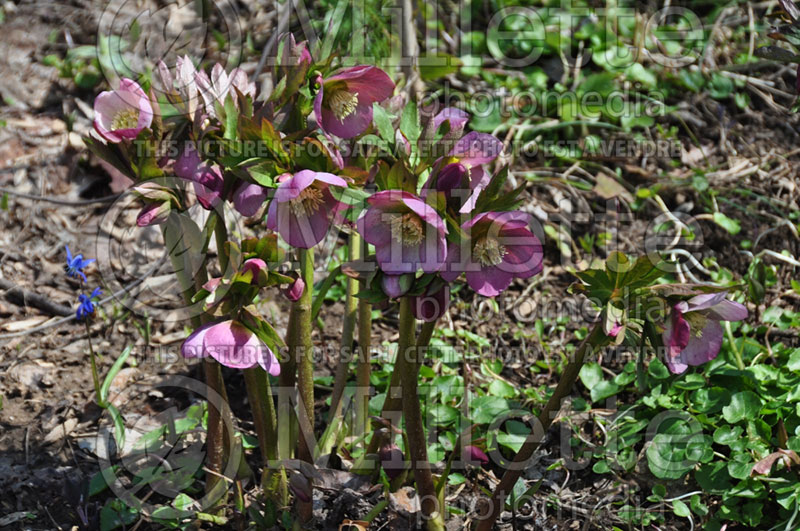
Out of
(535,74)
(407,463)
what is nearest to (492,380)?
(407,463)

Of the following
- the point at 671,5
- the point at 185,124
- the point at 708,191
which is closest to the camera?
the point at 185,124

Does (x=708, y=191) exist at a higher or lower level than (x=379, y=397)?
higher

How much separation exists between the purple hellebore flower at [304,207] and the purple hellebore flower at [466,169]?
16 cm

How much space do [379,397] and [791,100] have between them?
2069 millimetres

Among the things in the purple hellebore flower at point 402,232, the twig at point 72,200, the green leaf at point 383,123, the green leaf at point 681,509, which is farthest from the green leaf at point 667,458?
the twig at point 72,200

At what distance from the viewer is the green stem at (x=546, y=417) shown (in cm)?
137

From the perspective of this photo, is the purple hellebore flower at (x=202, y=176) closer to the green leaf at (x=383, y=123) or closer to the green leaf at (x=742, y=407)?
the green leaf at (x=383, y=123)

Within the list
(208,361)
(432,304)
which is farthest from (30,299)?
(432,304)

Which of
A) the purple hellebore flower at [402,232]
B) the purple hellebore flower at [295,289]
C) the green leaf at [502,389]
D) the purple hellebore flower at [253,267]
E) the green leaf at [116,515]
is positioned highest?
the purple hellebore flower at [402,232]

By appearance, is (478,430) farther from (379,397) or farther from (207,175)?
(207,175)

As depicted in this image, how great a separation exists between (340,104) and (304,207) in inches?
7.7

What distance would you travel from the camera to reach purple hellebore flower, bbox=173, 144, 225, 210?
54.5 inches

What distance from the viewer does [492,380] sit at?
2.15 meters

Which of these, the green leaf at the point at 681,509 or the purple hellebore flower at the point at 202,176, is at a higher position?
the purple hellebore flower at the point at 202,176
